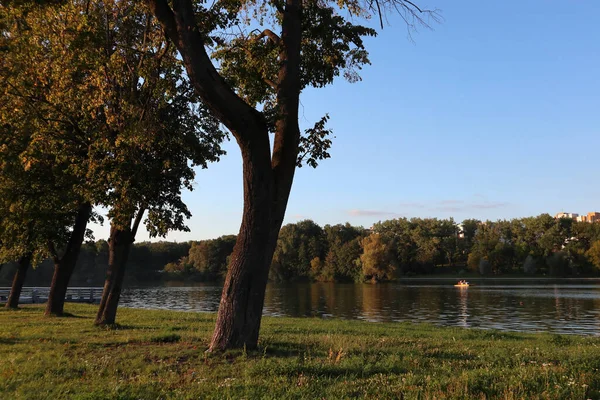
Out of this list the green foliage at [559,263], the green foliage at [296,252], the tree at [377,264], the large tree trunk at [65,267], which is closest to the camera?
the large tree trunk at [65,267]

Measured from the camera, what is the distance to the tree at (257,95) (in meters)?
9.09

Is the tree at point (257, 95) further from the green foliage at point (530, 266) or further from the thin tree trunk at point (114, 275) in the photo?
the green foliage at point (530, 266)

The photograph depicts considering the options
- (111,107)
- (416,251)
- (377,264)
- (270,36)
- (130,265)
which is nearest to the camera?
(270,36)

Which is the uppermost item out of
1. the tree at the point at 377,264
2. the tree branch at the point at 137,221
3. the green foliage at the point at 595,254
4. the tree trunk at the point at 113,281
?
the green foliage at the point at 595,254

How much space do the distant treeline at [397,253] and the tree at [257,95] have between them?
8697 cm

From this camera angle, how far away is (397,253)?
4702 inches

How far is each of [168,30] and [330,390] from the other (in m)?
7.11

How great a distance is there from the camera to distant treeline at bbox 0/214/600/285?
105 m

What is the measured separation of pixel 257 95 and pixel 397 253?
366 ft

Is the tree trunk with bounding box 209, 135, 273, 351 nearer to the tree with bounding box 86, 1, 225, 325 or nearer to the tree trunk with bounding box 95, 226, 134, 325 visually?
the tree with bounding box 86, 1, 225, 325

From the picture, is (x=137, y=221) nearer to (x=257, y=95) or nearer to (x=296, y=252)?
(x=257, y=95)

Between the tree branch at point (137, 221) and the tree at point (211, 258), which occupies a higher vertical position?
the tree at point (211, 258)

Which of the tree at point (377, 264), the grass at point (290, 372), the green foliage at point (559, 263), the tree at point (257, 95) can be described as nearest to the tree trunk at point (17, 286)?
the grass at point (290, 372)

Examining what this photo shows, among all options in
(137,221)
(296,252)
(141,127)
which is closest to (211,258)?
(296,252)
